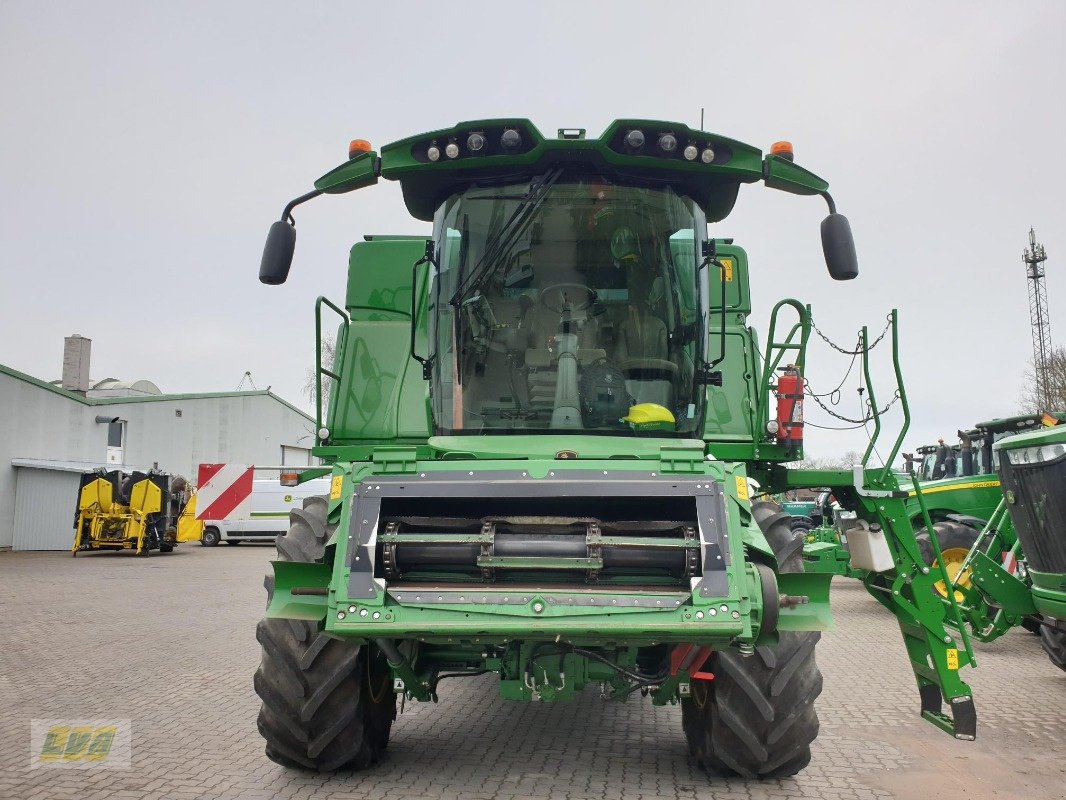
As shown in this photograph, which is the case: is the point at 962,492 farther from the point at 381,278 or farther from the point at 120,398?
the point at 120,398

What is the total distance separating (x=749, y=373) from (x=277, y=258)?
3644 millimetres

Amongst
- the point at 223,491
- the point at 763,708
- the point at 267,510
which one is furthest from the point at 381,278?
the point at 267,510

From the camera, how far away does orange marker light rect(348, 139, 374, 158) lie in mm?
4996

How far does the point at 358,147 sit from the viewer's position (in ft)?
16.5

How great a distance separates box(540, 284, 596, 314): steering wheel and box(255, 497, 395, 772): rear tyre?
170 cm

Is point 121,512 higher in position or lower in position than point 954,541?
higher

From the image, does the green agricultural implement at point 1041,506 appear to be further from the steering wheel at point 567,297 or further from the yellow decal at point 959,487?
the yellow decal at point 959,487

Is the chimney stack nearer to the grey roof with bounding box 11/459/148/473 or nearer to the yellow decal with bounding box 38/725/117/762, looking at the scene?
the grey roof with bounding box 11/459/148/473

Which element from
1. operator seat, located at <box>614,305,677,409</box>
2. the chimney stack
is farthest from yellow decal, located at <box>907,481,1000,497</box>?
the chimney stack

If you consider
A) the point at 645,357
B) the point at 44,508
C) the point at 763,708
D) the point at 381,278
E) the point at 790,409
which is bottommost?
the point at 763,708

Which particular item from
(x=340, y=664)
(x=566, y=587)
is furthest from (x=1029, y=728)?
(x=340, y=664)

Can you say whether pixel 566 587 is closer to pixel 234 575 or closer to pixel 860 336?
pixel 860 336

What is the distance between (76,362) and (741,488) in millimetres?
37628

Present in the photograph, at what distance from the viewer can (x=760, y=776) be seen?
15.4ft
